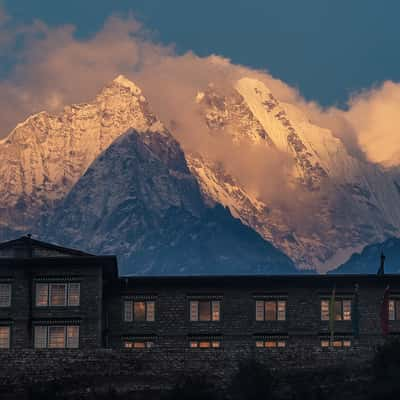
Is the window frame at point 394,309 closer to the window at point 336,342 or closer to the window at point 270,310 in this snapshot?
the window at point 336,342

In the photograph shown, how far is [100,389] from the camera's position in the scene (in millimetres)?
94750

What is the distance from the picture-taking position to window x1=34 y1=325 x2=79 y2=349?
119500 millimetres

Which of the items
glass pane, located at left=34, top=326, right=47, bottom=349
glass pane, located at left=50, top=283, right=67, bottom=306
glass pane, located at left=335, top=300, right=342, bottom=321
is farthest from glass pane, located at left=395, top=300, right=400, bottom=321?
glass pane, located at left=34, top=326, right=47, bottom=349

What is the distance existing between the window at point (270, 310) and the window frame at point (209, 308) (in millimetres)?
3262

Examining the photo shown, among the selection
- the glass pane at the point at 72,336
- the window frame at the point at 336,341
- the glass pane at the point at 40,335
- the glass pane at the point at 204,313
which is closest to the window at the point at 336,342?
the window frame at the point at 336,341

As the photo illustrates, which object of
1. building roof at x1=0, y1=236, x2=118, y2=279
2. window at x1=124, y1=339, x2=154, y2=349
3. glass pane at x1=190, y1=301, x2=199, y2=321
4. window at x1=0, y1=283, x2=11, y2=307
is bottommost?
window at x1=124, y1=339, x2=154, y2=349

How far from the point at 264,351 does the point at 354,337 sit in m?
30.1

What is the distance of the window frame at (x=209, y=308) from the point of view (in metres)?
125

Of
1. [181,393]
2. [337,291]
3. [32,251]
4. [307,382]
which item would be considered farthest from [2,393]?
[337,291]

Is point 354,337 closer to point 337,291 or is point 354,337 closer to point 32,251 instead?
point 337,291

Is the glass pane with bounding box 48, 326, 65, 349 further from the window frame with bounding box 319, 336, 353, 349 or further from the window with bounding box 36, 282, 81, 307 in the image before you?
the window frame with bounding box 319, 336, 353, 349

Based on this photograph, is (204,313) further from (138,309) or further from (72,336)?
(72,336)

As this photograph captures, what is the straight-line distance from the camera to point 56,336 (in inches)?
4719

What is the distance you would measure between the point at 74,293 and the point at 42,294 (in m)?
2.66
